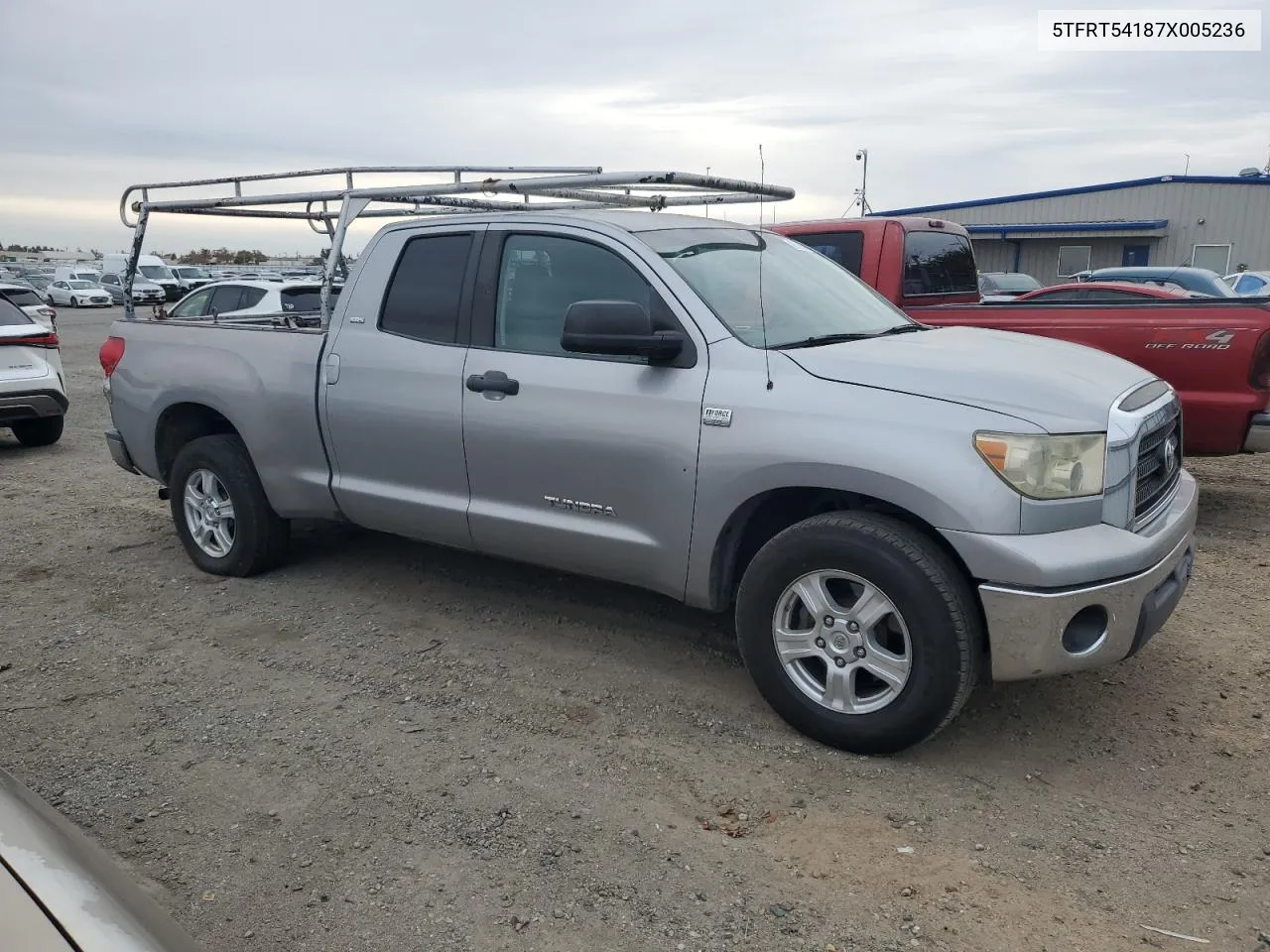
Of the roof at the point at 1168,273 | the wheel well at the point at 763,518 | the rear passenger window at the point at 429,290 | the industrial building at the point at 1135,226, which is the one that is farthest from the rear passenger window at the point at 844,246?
the industrial building at the point at 1135,226

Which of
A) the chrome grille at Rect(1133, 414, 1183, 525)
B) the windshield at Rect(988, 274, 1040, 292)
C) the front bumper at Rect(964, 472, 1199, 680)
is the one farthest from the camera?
the windshield at Rect(988, 274, 1040, 292)

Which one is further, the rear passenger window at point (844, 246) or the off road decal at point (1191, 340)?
the rear passenger window at point (844, 246)

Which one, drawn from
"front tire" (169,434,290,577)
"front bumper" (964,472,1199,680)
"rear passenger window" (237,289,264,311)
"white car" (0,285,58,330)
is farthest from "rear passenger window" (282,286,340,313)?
"front bumper" (964,472,1199,680)

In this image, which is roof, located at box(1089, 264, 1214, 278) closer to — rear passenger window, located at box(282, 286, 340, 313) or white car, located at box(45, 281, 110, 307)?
rear passenger window, located at box(282, 286, 340, 313)

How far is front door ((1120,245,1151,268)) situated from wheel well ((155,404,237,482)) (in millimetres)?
29580

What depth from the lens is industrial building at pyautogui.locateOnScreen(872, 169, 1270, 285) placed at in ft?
94.4

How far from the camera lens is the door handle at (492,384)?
13.9 feet

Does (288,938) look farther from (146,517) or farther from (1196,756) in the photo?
(146,517)

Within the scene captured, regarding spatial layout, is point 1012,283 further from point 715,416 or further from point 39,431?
point 715,416

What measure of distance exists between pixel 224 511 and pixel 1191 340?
567cm

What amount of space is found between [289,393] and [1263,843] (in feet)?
14.3

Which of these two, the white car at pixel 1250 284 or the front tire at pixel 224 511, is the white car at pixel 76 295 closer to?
the white car at pixel 1250 284

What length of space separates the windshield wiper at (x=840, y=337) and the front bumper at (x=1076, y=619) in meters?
1.17

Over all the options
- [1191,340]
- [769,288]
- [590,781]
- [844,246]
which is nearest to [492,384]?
[769,288]
